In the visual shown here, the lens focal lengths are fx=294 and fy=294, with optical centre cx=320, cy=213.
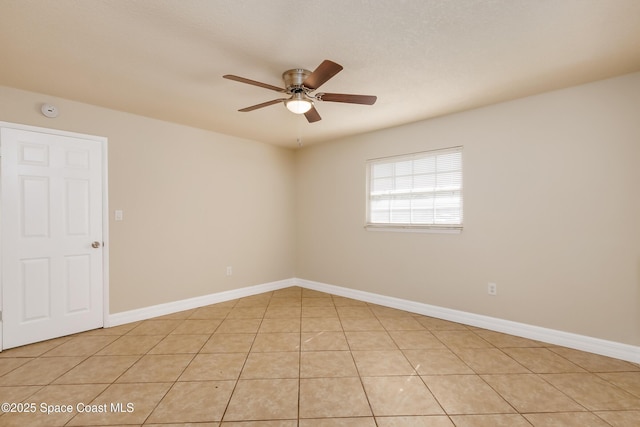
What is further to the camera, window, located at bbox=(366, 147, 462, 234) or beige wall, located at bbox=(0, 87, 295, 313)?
window, located at bbox=(366, 147, 462, 234)

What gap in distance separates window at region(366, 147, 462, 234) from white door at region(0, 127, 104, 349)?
3378 mm

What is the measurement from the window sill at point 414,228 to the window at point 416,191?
0.5 inches

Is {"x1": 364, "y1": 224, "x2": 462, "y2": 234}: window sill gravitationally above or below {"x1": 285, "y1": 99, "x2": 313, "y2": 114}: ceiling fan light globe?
below

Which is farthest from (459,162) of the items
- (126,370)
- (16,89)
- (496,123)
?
(16,89)

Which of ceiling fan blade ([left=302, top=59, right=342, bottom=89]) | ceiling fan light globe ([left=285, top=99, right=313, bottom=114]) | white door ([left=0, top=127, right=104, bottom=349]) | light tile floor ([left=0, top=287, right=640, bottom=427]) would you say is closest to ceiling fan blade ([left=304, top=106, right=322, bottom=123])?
ceiling fan light globe ([left=285, top=99, right=313, bottom=114])

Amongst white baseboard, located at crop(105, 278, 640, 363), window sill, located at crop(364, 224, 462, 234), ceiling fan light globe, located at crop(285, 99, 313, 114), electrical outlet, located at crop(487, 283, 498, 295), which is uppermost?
ceiling fan light globe, located at crop(285, 99, 313, 114)

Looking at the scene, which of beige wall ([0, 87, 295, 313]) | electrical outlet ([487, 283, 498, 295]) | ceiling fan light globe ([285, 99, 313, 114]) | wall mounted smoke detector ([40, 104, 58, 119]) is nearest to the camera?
ceiling fan light globe ([285, 99, 313, 114])

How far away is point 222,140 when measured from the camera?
427cm

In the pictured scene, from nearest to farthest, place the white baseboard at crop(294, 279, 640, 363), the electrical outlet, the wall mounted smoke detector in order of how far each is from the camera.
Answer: the white baseboard at crop(294, 279, 640, 363) < the wall mounted smoke detector < the electrical outlet

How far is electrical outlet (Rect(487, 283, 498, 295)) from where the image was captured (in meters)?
3.13

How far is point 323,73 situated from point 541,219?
8.28 feet

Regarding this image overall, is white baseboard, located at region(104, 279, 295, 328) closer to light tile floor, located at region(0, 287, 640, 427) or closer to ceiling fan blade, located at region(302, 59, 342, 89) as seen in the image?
light tile floor, located at region(0, 287, 640, 427)

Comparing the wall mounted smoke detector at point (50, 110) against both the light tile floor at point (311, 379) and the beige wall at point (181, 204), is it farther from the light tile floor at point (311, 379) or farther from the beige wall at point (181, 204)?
the light tile floor at point (311, 379)

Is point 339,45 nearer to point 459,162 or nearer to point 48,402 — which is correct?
point 459,162
